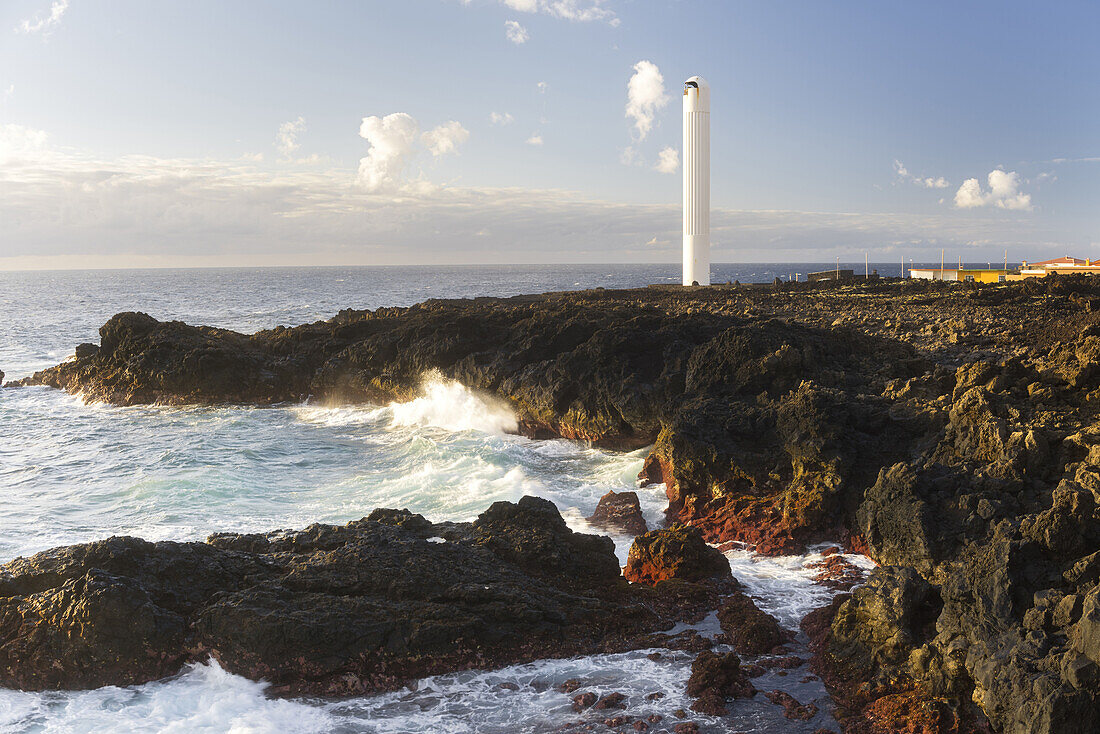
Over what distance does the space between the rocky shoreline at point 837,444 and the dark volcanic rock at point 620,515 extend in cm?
109

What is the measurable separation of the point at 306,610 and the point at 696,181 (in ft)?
176

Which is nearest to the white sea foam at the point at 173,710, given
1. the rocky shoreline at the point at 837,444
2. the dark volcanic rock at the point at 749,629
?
the rocky shoreline at the point at 837,444

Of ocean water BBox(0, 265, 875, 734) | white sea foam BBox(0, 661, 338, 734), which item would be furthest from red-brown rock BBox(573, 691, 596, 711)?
white sea foam BBox(0, 661, 338, 734)

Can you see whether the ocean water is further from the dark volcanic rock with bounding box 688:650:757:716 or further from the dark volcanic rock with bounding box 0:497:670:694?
the dark volcanic rock with bounding box 0:497:670:694

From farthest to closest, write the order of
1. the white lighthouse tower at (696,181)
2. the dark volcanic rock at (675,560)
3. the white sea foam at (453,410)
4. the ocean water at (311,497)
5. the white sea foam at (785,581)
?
1. the white lighthouse tower at (696,181)
2. the white sea foam at (453,410)
3. the dark volcanic rock at (675,560)
4. the white sea foam at (785,581)
5. the ocean water at (311,497)

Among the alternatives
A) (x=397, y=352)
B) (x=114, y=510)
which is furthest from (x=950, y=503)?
(x=397, y=352)

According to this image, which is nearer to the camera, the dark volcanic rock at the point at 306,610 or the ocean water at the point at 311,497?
the ocean water at the point at 311,497

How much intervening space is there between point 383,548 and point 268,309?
8140 centimetres

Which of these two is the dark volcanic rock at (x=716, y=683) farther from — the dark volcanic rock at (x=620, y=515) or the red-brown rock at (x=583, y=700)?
the dark volcanic rock at (x=620, y=515)

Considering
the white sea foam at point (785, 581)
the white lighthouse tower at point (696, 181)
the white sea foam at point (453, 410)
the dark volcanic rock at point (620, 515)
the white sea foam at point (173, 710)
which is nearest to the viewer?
the white sea foam at point (173, 710)

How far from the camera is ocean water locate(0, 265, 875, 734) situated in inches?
360

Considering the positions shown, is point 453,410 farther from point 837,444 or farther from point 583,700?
point 583,700

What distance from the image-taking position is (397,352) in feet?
103

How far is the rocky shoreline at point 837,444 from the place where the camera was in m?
8.98
